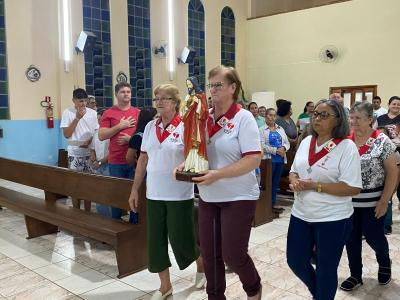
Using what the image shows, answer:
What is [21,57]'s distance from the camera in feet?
25.1

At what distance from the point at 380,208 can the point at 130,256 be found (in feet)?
6.04

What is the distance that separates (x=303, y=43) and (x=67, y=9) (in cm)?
583

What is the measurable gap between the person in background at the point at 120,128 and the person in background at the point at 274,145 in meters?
1.79

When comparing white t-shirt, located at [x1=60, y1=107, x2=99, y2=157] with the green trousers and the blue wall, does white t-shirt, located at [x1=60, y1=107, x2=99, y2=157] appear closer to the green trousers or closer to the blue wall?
the green trousers

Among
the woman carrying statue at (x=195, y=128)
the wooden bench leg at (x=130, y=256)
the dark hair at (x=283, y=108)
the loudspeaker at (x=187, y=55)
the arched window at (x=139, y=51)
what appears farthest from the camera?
the loudspeaker at (x=187, y=55)

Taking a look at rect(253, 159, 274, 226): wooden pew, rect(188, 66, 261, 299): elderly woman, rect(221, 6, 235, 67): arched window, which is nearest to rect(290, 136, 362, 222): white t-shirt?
rect(188, 66, 261, 299): elderly woman

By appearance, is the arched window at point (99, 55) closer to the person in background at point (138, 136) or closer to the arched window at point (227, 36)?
the arched window at point (227, 36)

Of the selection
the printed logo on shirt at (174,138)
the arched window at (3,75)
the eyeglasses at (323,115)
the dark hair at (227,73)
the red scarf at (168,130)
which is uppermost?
the arched window at (3,75)

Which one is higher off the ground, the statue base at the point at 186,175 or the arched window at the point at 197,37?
the arched window at the point at 197,37

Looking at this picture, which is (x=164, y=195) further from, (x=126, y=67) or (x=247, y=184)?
(x=126, y=67)

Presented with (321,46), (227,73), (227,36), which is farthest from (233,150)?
(227,36)

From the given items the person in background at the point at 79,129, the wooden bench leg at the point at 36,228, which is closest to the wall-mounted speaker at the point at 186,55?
the person in background at the point at 79,129

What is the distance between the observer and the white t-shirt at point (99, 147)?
433 centimetres

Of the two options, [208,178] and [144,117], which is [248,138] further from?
[144,117]
